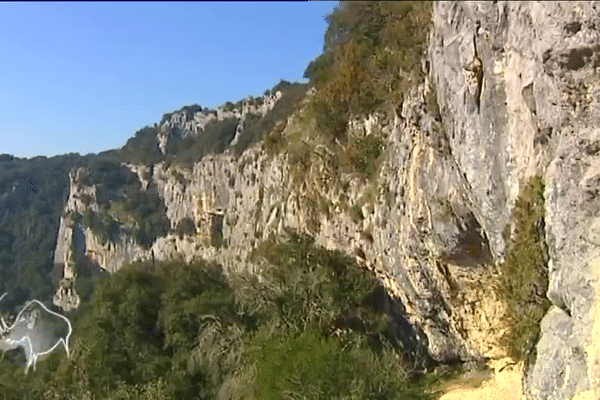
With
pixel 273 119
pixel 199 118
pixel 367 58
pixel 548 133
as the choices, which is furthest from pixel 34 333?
pixel 199 118

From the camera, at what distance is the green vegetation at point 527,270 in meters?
8.41

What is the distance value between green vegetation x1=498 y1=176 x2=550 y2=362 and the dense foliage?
2.84m

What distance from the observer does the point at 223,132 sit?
1703 inches

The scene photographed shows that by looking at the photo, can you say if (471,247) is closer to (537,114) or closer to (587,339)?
(537,114)

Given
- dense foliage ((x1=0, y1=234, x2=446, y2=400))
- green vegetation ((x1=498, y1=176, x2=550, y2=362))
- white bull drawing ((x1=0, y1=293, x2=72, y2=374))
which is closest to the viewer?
green vegetation ((x1=498, y1=176, x2=550, y2=362))

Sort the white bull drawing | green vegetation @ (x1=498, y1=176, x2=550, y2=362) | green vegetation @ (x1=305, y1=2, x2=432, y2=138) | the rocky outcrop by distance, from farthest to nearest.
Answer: the rocky outcrop → the white bull drawing → green vegetation @ (x1=305, y1=2, x2=432, y2=138) → green vegetation @ (x1=498, y1=176, x2=550, y2=362)

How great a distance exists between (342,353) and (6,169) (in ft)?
112

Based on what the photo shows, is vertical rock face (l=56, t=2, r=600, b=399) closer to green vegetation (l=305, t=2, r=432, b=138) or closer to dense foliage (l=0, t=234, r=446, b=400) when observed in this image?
green vegetation (l=305, t=2, r=432, b=138)

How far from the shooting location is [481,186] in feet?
31.0

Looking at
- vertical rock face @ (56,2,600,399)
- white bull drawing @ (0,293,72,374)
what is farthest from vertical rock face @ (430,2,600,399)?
white bull drawing @ (0,293,72,374)

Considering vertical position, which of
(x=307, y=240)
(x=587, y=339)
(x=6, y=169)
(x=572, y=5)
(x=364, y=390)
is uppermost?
(x=6, y=169)

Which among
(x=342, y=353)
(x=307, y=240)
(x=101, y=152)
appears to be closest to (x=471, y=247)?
(x=342, y=353)

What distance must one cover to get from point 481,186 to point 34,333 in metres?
24.6

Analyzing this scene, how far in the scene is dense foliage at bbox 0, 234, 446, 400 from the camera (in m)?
11.9
